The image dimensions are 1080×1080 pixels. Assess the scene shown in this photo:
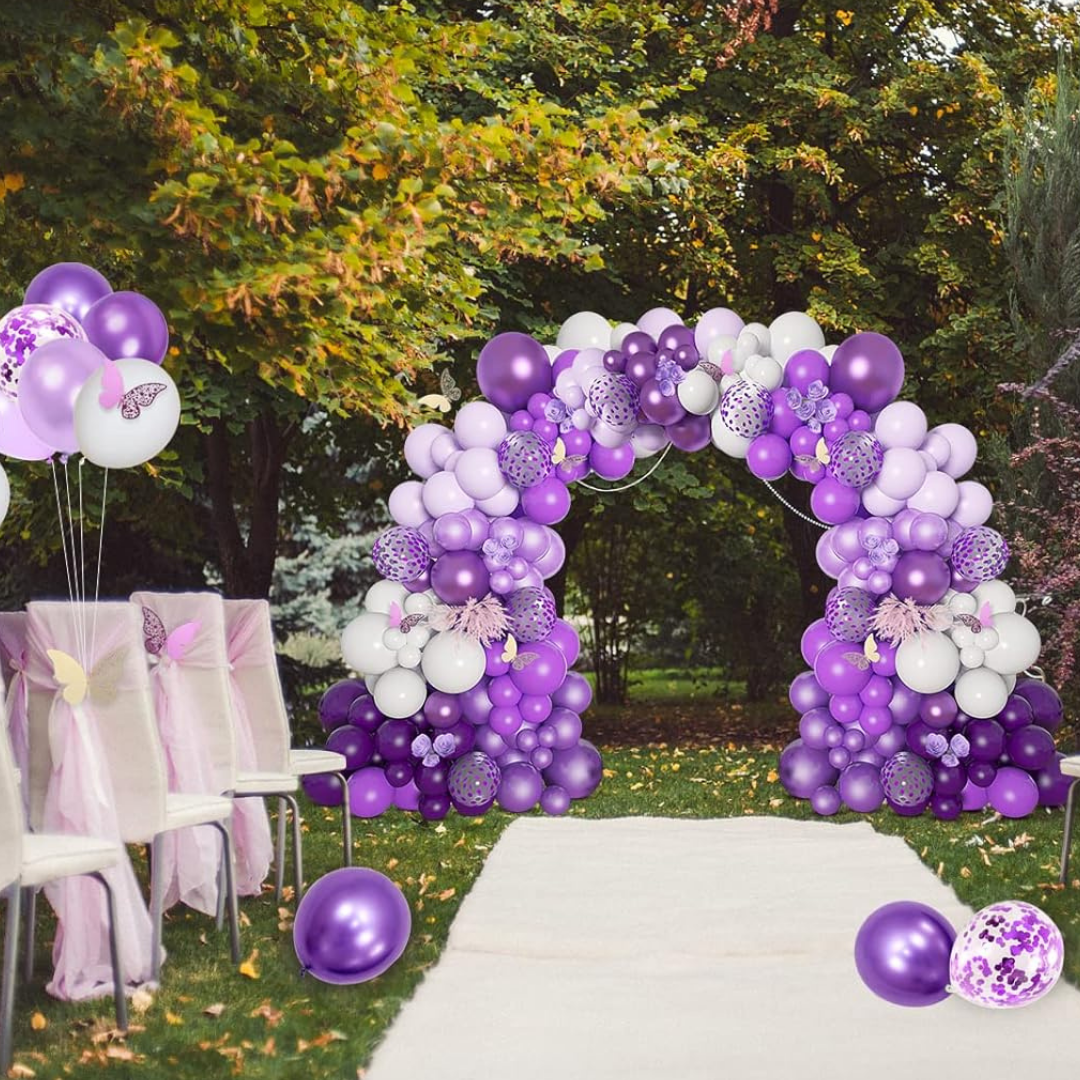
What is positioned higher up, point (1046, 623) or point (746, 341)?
point (746, 341)

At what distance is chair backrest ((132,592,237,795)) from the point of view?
16.9 ft

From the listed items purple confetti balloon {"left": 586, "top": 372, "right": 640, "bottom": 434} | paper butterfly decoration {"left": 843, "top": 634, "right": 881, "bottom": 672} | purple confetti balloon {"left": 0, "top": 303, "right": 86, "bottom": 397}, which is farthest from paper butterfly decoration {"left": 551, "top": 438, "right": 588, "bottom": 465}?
purple confetti balloon {"left": 0, "top": 303, "right": 86, "bottom": 397}

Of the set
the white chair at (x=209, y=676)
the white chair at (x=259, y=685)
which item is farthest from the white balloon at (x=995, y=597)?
the white chair at (x=209, y=676)

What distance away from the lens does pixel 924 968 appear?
405cm

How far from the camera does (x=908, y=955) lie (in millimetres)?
4047

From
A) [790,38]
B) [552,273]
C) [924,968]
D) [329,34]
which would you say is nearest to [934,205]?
[790,38]

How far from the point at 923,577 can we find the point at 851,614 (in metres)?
0.47

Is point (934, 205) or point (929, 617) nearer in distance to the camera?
point (929, 617)

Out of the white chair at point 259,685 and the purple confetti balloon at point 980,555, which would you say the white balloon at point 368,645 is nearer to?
the white chair at point 259,685

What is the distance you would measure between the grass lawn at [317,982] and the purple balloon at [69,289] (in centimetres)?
232

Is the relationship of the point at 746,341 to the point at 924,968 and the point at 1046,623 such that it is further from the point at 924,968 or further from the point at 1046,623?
the point at 924,968

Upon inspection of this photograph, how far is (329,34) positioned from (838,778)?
4.91 metres

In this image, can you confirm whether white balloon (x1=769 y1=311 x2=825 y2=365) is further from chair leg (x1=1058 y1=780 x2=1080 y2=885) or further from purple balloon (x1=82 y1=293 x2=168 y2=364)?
purple balloon (x1=82 y1=293 x2=168 y2=364)

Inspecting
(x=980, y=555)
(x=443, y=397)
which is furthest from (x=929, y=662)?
(x=443, y=397)
